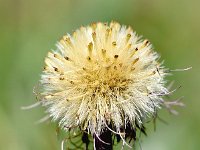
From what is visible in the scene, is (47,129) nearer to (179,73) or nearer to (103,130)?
(179,73)

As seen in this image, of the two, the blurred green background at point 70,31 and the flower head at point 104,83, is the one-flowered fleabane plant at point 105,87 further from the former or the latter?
the blurred green background at point 70,31

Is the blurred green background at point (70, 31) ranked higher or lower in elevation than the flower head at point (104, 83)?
higher

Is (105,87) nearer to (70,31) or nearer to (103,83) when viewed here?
(103,83)

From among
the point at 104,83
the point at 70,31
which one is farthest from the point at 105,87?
the point at 70,31

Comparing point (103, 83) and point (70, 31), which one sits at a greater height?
point (70, 31)

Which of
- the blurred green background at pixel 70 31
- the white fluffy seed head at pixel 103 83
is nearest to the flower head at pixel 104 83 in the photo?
the white fluffy seed head at pixel 103 83

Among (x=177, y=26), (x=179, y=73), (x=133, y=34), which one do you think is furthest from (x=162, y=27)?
(x=133, y=34)

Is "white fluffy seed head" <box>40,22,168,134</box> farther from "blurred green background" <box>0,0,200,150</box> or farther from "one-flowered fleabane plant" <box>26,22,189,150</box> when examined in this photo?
"blurred green background" <box>0,0,200,150</box>
